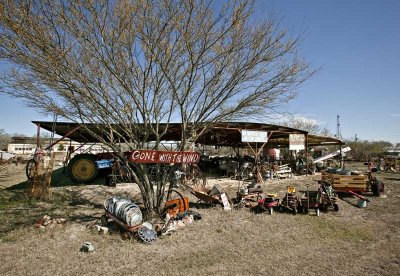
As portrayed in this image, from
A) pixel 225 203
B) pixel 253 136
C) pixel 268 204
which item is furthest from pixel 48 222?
pixel 253 136

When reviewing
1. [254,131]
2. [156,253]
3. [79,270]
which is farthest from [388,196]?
[79,270]

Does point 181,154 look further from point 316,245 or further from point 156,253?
point 316,245

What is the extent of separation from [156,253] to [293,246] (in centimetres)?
273

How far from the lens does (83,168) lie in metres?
12.8

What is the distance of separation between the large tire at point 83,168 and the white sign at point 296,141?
11096mm

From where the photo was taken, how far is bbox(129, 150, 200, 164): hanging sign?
559 cm

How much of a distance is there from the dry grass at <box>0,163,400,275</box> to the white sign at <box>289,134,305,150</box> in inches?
337

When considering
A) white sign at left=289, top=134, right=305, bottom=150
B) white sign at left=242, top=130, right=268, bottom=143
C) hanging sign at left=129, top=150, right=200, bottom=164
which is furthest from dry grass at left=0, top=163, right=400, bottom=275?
white sign at left=289, top=134, right=305, bottom=150

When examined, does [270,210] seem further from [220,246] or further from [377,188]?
[377,188]

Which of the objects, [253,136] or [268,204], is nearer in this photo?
[268,204]

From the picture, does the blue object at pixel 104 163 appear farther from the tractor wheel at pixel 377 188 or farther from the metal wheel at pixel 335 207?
the tractor wheel at pixel 377 188

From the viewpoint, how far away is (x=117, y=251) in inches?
207

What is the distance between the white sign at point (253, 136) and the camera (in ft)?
48.6

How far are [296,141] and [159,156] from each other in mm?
13084
